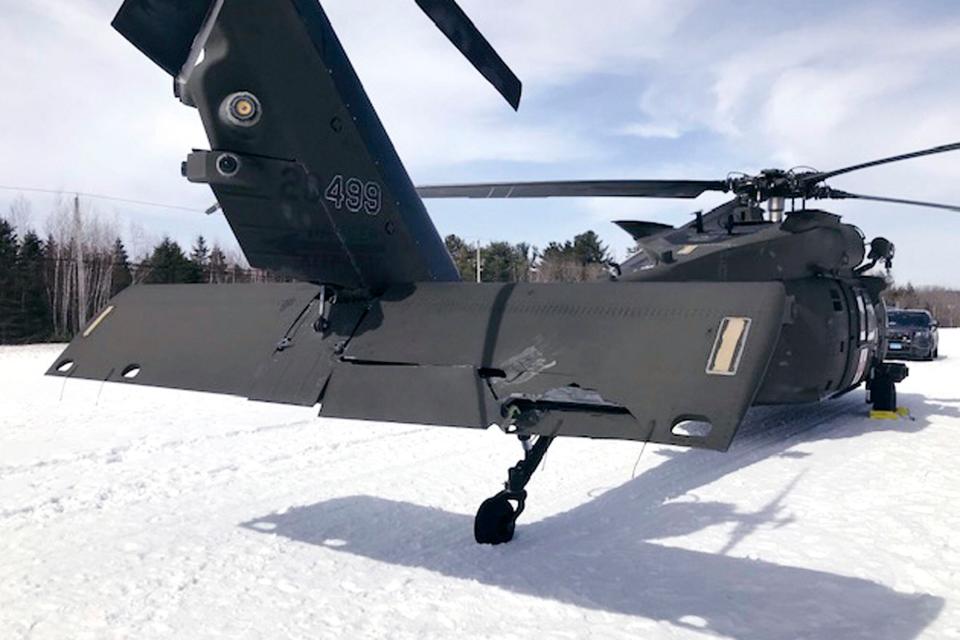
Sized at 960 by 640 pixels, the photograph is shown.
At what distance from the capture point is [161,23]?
14.0ft

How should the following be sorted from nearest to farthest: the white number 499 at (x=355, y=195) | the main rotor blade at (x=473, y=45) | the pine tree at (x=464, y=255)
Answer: the main rotor blade at (x=473, y=45), the white number 499 at (x=355, y=195), the pine tree at (x=464, y=255)

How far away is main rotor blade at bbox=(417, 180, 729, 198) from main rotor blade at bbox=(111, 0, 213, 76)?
6699 millimetres

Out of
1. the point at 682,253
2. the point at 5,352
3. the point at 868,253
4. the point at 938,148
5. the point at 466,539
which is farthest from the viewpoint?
the point at 5,352

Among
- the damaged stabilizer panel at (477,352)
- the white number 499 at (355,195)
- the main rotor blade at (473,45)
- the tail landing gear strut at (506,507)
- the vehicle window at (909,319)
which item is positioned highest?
the main rotor blade at (473,45)

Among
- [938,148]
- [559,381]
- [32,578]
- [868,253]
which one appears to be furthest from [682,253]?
[32,578]

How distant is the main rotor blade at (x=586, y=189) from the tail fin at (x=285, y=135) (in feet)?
20.2

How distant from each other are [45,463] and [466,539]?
4.80 metres

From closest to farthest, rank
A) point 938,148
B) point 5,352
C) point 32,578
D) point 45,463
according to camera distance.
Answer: point 32,578 < point 45,463 < point 938,148 < point 5,352

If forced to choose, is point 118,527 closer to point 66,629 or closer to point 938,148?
point 66,629

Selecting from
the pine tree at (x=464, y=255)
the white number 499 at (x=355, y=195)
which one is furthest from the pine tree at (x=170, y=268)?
Answer: the white number 499 at (x=355, y=195)

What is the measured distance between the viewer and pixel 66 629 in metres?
4.01

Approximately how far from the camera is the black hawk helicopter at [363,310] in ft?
11.6

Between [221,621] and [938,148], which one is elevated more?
[938,148]

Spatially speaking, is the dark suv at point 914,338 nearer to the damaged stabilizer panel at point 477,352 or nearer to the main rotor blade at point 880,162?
the main rotor blade at point 880,162
